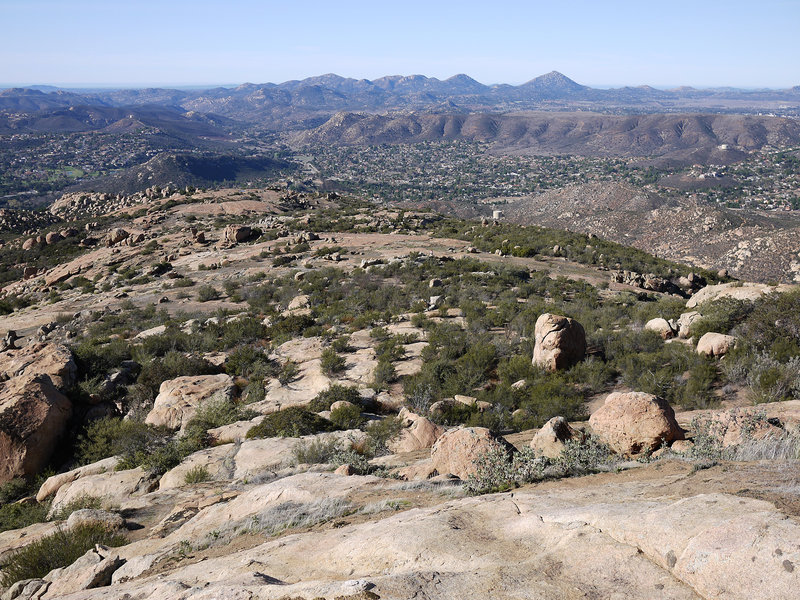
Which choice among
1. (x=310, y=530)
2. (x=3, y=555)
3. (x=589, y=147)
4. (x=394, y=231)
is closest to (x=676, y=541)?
(x=310, y=530)

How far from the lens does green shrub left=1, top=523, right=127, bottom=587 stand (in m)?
6.41

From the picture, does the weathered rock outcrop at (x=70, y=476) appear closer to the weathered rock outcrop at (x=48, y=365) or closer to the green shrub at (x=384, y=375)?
the weathered rock outcrop at (x=48, y=365)

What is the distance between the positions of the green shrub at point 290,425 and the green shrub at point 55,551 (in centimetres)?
366

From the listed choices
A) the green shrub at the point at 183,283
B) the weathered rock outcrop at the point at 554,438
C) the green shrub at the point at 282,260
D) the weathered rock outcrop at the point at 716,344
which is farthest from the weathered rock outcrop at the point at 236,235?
the weathered rock outcrop at the point at 554,438

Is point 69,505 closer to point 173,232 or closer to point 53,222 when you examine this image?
point 173,232

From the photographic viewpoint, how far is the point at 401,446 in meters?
9.76

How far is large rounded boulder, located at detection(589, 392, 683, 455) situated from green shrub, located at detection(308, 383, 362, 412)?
6451mm

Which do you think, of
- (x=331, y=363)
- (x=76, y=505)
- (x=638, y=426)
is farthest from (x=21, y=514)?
(x=638, y=426)

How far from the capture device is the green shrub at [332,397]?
1216cm

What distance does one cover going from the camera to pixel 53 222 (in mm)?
59531

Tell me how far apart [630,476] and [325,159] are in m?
195

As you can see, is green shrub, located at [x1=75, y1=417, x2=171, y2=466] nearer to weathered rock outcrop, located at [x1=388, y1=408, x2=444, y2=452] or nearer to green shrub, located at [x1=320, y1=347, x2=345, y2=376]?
green shrub, located at [x1=320, y1=347, x2=345, y2=376]

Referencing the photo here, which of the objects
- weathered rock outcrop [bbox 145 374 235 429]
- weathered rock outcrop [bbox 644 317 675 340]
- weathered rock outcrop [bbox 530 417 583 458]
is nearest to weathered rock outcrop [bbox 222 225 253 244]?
weathered rock outcrop [bbox 145 374 235 429]

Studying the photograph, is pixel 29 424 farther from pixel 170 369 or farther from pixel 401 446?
pixel 401 446
